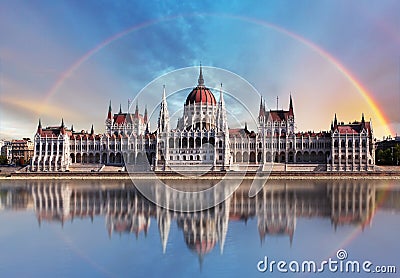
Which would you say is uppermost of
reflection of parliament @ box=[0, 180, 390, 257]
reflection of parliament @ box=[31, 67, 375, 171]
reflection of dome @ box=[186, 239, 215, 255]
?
reflection of parliament @ box=[31, 67, 375, 171]

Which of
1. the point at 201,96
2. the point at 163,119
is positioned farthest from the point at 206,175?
the point at 201,96

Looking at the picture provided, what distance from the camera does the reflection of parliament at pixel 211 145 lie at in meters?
91.4

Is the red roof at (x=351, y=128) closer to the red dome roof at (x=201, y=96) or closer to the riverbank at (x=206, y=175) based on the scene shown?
the riverbank at (x=206, y=175)

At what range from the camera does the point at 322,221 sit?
105 ft

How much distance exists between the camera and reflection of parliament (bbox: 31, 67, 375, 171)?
9144 cm

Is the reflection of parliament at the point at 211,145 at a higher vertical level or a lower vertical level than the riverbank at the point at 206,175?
higher

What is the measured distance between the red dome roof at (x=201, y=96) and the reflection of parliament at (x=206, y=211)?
5635cm

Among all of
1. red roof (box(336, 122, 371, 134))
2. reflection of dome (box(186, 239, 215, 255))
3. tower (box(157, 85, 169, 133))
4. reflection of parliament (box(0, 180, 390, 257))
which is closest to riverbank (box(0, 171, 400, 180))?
red roof (box(336, 122, 371, 134))

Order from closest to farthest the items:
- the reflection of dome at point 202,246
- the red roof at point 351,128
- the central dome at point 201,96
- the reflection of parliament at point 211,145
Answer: the reflection of dome at point 202,246, the reflection of parliament at point 211,145, the red roof at point 351,128, the central dome at point 201,96

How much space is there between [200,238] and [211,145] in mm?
70585

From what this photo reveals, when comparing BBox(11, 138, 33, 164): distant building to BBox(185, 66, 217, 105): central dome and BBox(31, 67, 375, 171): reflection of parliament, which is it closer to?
BBox(31, 67, 375, 171): reflection of parliament

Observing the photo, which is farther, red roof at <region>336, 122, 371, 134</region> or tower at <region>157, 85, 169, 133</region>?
tower at <region>157, 85, 169, 133</region>

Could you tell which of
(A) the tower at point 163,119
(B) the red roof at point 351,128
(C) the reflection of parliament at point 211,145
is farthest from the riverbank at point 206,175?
(A) the tower at point 163,119

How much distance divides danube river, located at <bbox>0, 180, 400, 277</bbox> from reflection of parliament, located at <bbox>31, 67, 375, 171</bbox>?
4899 centimetres
